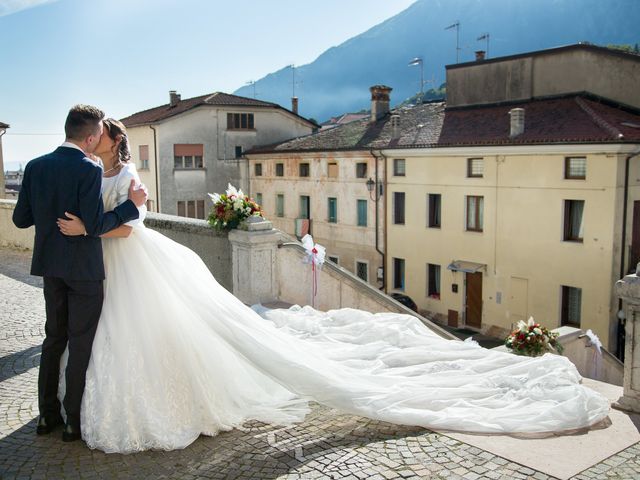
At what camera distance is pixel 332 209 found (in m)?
35.9

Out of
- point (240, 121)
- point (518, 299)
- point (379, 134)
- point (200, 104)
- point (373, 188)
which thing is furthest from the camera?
point (240, 121)

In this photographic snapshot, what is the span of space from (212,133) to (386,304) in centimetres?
3401

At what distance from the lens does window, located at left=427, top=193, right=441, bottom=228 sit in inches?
1180

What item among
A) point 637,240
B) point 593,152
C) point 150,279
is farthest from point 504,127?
point 150,279

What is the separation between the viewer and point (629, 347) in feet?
18.5

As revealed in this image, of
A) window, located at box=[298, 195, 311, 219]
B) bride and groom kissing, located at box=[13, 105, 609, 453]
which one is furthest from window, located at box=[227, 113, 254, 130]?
bride and groom kissing, located at box=[13, 105, 609, 453]

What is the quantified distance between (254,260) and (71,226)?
187 inches

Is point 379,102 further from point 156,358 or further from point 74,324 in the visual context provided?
point 74,324

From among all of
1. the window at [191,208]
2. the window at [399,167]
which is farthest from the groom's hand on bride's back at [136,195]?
the window at [191,208]

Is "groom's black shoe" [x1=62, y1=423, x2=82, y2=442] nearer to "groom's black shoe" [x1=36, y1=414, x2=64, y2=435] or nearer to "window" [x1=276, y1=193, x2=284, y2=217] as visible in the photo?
"groom's black shoe" [x1=36, y1=414, x2=64, y2=435]

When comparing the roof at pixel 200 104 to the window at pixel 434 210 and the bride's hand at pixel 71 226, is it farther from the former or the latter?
the bride's hand at pixel 71 226

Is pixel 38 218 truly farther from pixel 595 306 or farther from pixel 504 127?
pixel 504 127

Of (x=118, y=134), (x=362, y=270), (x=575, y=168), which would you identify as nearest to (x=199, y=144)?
(x=362, y=270)

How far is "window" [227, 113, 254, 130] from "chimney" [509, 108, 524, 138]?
20.6 metres
